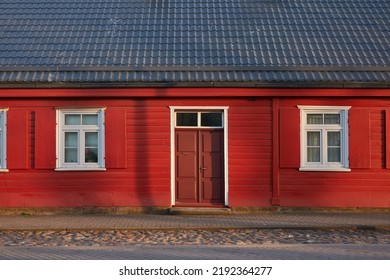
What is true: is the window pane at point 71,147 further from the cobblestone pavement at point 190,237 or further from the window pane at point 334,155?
the window pane at point 334,155

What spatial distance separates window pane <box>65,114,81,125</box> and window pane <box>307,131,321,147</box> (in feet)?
19.9

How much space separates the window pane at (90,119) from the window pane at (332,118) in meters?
6.02

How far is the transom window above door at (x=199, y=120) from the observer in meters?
14.8

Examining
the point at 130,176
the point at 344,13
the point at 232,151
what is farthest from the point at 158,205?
the point at 344,13

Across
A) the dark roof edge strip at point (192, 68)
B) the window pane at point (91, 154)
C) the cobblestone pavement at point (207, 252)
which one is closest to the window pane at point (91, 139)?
the window pane at point (91, 154)

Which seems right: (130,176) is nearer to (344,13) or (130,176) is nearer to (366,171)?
(366,171)

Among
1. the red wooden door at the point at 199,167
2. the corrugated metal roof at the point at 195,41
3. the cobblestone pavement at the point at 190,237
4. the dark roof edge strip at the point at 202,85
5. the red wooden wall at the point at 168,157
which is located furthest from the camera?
the red wooden door at the point at 199,167

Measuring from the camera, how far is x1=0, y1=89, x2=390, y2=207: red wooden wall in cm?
1452

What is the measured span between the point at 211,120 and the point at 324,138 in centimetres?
300

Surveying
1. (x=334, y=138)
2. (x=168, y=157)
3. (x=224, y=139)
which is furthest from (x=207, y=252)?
(x=334, y=138)

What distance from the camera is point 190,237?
438 inches

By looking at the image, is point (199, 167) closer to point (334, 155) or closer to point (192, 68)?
point (192, 68)

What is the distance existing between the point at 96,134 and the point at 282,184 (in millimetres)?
5033
